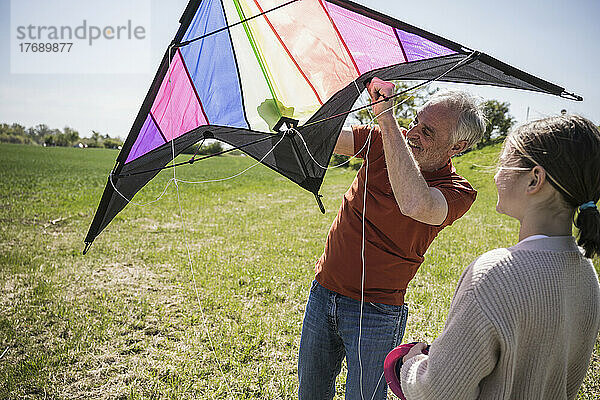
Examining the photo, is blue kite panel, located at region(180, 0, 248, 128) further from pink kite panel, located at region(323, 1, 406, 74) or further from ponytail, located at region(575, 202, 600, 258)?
ponytail, located at region(575, 202, 600, 258)

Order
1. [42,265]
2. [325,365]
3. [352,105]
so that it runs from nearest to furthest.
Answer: [325,365] < [352,105] < [42,265]

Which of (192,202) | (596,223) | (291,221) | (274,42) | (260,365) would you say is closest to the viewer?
(596,223)

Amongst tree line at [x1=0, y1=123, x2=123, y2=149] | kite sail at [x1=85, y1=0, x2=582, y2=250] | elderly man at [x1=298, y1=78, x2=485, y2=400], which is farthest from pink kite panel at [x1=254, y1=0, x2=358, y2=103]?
tree line at [x1=0, y1=123, x2=123, y2=149]

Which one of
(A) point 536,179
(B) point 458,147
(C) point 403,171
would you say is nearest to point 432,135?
(B) point 458,147

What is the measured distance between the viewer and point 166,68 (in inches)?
84.5

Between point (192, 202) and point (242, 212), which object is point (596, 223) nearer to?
point (242, 212)

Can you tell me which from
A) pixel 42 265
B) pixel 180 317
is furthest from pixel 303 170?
pixel 42 265

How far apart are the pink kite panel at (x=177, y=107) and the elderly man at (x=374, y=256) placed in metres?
0.99

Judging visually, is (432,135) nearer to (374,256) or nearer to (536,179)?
(374,256)

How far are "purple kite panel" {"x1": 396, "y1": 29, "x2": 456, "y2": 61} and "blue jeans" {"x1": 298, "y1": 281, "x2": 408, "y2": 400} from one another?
1.09m

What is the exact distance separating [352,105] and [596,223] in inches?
48.7

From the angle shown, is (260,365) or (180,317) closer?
(260,365)

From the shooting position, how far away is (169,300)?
459cm

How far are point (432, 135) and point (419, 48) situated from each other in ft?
1.39
